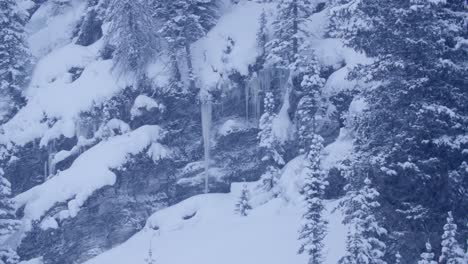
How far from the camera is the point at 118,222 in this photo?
28547 mm

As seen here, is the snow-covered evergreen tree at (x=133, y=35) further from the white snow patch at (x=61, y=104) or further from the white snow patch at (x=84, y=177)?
the white snow patch at (x=84, y=177)

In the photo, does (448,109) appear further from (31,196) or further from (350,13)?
(31,196)

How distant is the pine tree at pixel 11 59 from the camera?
33.3 metres

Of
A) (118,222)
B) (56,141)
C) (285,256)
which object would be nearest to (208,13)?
(56,141)

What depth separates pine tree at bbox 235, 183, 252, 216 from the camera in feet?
85.4

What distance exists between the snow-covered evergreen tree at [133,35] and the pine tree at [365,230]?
72.6ft

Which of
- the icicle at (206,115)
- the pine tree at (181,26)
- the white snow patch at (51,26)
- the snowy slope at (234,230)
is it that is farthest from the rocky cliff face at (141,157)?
the white snow patch at (51,26)

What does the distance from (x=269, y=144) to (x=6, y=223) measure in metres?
15.6

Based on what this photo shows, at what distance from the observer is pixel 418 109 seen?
38.5 feet

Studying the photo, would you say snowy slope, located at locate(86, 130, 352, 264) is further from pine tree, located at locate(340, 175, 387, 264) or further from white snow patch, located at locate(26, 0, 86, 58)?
white snow patch, located at locate(26, 0, 86, 58)

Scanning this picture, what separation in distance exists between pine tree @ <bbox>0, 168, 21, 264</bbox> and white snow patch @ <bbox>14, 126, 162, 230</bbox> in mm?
1388

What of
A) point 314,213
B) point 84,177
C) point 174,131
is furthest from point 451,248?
point 84,177

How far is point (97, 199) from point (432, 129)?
2178 centimetres

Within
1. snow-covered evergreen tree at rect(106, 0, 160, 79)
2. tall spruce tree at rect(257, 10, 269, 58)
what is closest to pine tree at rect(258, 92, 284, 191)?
tall spruce tree at rect(257, 10, 269, 58)
